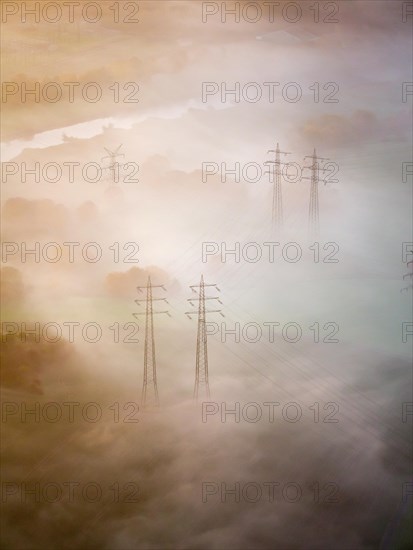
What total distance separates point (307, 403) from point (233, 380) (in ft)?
1.15

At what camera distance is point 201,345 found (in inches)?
141

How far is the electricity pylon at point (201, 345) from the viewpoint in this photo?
3.57m

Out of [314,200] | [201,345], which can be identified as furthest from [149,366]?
[314,200]

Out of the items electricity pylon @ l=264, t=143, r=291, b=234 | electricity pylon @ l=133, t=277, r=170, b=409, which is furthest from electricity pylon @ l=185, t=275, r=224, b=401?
electricity pylon @ l=264, t=143, r=291, b=234

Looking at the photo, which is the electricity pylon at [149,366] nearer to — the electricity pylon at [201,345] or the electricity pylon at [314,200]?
the electricity pylon at [201,345]

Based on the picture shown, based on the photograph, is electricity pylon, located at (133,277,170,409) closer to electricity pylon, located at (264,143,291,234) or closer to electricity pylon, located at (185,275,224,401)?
electricity pylon, located at (185,275,224,401)

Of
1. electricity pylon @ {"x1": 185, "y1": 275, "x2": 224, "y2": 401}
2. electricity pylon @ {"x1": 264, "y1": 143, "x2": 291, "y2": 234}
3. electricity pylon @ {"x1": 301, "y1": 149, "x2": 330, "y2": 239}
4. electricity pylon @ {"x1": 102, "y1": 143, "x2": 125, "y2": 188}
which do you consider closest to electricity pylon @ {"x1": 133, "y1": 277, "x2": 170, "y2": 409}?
electricity pylon @ {"x1": 185, "y1": 275, "x2": 224, "y2": 401}

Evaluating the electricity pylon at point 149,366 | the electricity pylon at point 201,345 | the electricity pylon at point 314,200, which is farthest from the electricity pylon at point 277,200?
the electricity pylon at point 149,366

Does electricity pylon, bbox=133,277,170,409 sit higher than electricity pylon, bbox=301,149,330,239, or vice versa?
electricity pylon, bbox=301,149,330,239

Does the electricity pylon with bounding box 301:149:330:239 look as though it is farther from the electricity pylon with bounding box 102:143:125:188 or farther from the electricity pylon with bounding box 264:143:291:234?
the electricity pylon with bounding box 102:143:125:188

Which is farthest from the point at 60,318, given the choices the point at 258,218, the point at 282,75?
the point at 282,75

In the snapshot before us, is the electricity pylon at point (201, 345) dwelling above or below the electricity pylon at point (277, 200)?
below

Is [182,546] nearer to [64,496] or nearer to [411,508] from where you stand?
[64,496]

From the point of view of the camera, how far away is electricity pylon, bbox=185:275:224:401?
141 inches
